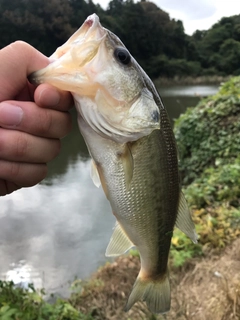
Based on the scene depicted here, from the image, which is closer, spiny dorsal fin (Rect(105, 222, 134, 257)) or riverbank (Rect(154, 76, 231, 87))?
spiny dorsal fin (Rect(105, 222, 134, 257))

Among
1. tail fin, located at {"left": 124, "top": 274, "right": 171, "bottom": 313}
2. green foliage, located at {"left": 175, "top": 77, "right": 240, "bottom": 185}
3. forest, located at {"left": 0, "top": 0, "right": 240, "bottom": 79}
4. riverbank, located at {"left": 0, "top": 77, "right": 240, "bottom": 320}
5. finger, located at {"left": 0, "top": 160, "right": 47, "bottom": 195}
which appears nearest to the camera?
finger, located at {"left": 0, "top": 160, "right": 47, "bottom": 195}

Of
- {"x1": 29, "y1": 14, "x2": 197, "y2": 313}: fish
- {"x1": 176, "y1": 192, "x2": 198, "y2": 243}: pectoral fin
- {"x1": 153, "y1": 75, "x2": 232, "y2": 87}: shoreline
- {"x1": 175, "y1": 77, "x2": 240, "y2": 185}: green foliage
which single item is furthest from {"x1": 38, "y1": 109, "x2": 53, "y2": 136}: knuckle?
{"x1": 153, "y1": 75, "x2": 232, "y2": 87}: shoreline

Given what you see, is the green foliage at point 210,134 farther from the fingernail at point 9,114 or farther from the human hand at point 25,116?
the fingernail at point 9,114

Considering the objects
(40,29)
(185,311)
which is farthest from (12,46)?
(40,29)

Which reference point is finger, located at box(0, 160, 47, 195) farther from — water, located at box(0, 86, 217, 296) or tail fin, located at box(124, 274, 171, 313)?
water, located at box(0, 86, 217, 296)

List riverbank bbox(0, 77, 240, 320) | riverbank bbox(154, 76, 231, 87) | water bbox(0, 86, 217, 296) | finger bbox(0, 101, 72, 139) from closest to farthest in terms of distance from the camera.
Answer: finger bbox(0, 101, 72, 139)
riverbank bbox(0, 77, 240, 320)
water bbox(0, 86, 217, 296)
riverbank bbox(154, 76, 231, 87)

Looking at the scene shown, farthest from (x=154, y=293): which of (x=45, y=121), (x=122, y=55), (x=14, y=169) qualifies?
(x=122, y=55)
